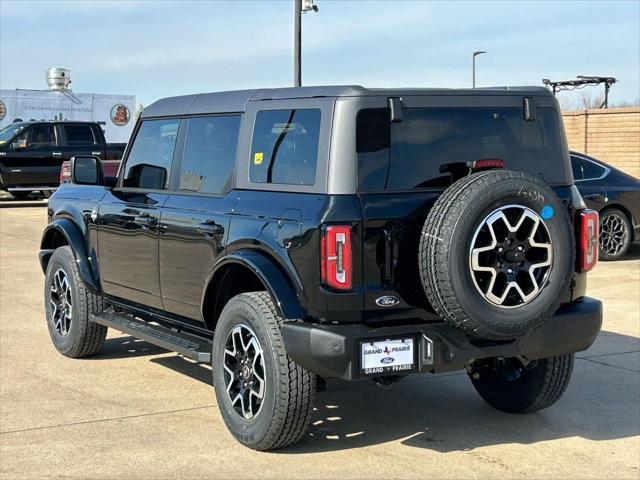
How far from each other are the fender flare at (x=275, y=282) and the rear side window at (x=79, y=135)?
792 inches

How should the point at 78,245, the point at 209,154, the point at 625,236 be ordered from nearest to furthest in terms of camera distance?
the point at 209,154
the point at 78,245
the point at 625,236

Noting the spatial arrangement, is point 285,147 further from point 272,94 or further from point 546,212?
point 546,212

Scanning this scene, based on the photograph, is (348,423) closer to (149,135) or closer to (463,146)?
(463,146)

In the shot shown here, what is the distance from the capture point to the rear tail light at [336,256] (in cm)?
475

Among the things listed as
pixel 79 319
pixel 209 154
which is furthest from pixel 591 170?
pixel 209 154

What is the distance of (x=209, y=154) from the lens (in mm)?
6023

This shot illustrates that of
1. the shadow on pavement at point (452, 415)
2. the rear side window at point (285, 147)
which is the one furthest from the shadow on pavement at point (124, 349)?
the rear side window at point (285, 147)

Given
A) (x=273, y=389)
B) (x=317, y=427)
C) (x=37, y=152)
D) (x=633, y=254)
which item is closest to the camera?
(x=273, y=389)

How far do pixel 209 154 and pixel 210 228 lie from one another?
600 millimetres

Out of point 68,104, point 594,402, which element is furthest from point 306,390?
point 68,104

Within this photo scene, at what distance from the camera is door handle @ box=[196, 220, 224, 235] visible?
219 inches

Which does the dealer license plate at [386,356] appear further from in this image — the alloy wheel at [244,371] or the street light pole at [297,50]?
the street light pole at [297,50]

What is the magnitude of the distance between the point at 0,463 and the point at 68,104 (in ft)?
94.7

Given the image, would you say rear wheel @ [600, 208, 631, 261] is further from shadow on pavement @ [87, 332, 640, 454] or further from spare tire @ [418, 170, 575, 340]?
spare tire @ [418, 170, 575, 340]
